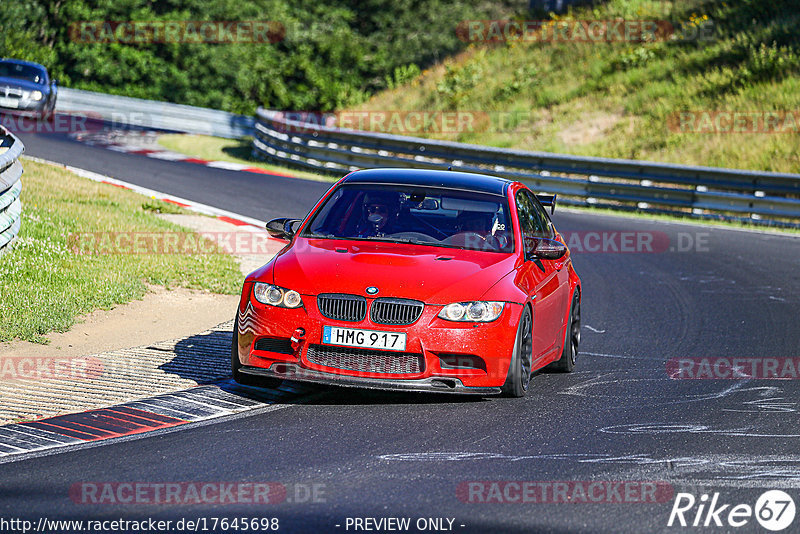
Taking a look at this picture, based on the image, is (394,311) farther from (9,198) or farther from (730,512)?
(9,198)

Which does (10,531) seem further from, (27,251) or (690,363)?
(27,251)

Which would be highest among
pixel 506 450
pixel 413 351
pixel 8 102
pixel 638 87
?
pixel 638 87

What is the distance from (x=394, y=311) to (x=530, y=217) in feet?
7.51

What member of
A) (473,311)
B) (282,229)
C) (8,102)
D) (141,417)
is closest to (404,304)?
(473,311)

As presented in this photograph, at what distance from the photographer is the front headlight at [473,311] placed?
23.6 feet

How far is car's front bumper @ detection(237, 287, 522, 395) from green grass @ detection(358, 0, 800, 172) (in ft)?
66.9

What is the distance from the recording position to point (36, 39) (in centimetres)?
5009

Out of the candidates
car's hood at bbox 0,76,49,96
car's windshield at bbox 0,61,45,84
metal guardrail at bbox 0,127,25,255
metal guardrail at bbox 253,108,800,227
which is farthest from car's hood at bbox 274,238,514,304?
car's windshield at bbox 0,61,45,84

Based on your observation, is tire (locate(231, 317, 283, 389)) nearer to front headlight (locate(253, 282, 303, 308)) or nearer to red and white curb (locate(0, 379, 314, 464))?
red and white curb (locate(0, 379, 314, 464))

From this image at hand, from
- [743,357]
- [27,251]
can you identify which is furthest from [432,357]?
[27,251]

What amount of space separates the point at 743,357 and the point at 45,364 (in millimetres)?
5758

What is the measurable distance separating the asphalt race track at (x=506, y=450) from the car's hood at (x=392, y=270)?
2.60ft

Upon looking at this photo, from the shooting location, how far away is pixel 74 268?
11938 millimetres

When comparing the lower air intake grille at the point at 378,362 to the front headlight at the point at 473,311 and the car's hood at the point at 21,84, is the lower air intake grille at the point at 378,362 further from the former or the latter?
the car's hood at the point at 21,84
